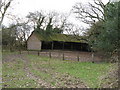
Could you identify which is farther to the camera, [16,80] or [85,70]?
[85,70]

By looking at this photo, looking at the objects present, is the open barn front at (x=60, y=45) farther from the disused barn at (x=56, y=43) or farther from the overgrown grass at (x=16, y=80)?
the overgrown grass at (x=16, y=80)

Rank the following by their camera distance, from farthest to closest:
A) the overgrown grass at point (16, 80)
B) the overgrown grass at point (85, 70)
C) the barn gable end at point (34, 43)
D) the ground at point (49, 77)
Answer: the barn gable end at point (34, 43), the overgrown grass at point (85, 70), the ground at point (49, 77), the overgrown grass at point (16, 80)

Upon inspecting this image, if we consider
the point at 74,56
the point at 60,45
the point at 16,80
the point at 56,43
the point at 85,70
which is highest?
the point at 56,43

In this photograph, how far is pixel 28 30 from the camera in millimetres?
43094

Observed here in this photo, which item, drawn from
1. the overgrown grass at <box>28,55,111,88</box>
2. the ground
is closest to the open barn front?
the overgrown grass at <box>28,55,111,88</box>

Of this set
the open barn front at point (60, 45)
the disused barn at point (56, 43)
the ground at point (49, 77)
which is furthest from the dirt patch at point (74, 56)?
the open barn front at point (60, 45)

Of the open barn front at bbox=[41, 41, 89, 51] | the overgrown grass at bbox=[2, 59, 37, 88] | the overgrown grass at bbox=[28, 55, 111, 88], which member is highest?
the open barn front at bbox=[41, 41, 89, 51]

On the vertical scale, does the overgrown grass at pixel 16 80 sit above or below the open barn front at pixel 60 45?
below

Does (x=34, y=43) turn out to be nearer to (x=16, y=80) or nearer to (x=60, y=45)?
(x=60, y=45)

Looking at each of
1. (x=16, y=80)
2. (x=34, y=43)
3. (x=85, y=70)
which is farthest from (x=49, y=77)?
(x=34, y=43)

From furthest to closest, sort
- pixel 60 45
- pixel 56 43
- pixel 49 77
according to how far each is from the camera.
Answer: pixel 60 45
pixel 56 43
pixel 49 77

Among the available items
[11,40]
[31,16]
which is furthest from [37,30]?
[11,40]

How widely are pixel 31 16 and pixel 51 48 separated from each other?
465 inches

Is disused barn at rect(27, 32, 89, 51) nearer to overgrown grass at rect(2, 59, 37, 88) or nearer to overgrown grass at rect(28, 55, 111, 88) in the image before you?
overgrown grass at rect(28, 55, 111, 88)
